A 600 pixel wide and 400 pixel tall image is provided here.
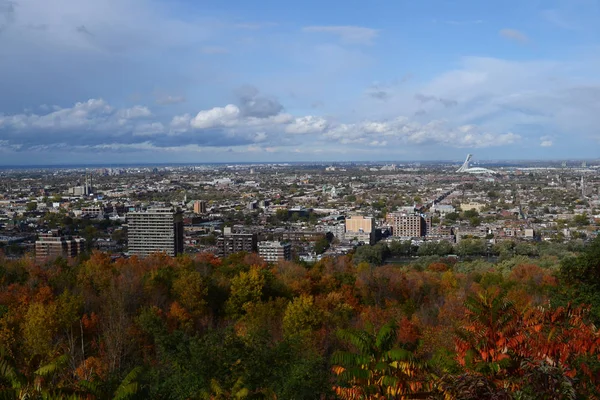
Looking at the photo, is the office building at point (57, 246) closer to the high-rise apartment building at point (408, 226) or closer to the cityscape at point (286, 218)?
the cityscape at point (286, 218)

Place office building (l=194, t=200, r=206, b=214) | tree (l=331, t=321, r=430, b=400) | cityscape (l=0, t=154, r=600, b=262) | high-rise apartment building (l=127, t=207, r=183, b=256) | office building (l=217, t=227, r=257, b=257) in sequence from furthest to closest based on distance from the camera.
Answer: office building (l=194, t=200, r=206, b=214) → office building (l=217, t=227, r=257, b=257) → cityscape (l=0, t=154, r=600, b=262) → high-rise apartment building (l=127, t=207, r=183, b=256) → tree (l=331, t=321, r=430, b=400)

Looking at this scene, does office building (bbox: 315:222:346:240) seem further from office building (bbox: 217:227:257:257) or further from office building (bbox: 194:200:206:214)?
office building (bbox: 194:200:206:214)

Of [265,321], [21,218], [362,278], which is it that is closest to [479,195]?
[21,218]

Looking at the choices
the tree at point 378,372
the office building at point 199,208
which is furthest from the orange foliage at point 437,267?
the office building at point 199,208

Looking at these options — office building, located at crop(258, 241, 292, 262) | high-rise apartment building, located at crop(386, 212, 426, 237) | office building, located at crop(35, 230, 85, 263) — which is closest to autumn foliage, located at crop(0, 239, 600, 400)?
office building, located at crop(258, 241, 292, 262)

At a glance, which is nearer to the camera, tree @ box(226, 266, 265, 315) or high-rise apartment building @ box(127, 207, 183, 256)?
tree @ box(226, 266, 265, 315)

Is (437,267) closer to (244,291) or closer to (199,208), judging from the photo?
(244,291)

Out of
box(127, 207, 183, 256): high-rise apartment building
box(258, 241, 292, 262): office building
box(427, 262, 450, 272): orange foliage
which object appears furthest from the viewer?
box(127, 207, 183, 256): high-rise apartment building
